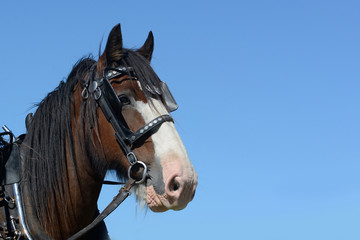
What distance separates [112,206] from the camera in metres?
4.89

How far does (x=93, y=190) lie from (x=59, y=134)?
703 mm

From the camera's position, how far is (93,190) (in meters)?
5.12

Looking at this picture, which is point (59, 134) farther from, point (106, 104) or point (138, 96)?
point (138, 96)

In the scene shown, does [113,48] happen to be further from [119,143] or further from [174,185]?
[174,185]

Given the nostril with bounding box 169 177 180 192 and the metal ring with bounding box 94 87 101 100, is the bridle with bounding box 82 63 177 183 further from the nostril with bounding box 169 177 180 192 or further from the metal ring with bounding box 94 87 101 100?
the nostril with bounding box 169 177 180 192

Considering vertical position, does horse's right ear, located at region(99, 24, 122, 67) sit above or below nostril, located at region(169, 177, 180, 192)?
above

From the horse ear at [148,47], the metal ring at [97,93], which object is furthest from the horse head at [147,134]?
the horse ear at [148,47]

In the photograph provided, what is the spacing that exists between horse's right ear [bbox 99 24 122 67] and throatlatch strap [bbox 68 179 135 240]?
1379 mm

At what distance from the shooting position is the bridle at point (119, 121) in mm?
4793

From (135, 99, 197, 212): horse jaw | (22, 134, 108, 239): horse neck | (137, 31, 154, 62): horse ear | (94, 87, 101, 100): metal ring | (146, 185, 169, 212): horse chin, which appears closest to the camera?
(135, 99, 197, 212): horse jaw

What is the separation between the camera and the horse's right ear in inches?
209

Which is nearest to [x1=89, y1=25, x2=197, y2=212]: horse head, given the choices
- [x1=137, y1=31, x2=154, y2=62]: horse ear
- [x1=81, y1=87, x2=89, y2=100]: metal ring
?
[x1=81, y1=87, x2=89, y2=100]: metal ring

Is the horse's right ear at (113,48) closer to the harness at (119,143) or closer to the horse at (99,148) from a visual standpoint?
the horse at (99,148)

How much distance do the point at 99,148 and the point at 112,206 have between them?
603mm
